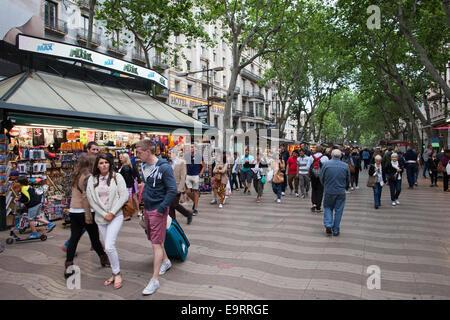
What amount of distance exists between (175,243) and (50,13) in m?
22.9

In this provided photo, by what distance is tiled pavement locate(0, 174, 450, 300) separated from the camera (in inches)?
156

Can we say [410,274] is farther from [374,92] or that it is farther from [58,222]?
[374,92]

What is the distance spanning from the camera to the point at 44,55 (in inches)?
380

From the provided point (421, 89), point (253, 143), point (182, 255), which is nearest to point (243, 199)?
point (182, 255)

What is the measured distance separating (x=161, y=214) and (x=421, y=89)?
94.4 ft

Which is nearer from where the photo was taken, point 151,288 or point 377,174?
point 151,288

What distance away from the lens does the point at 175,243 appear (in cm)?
479

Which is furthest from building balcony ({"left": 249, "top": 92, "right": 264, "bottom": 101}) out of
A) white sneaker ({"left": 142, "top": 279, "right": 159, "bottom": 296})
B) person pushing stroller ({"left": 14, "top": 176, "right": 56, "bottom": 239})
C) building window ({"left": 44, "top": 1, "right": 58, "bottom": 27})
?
white sneaker ({"left": 142, "top": 279, "right": 159, "bottom": 296})

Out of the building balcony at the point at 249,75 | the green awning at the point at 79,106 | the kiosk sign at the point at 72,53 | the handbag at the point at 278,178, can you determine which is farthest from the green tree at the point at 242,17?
the building balcony at the point at 249,75

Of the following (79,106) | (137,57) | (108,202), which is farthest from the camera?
(137,57)

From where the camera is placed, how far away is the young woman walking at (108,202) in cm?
414

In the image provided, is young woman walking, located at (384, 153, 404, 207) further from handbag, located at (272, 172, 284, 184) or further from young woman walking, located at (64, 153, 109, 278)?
young woman walking, located at (64, 153, 109, 278)

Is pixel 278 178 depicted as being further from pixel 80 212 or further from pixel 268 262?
pixel 80 212

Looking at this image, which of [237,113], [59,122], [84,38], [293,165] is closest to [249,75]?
[237,113]
